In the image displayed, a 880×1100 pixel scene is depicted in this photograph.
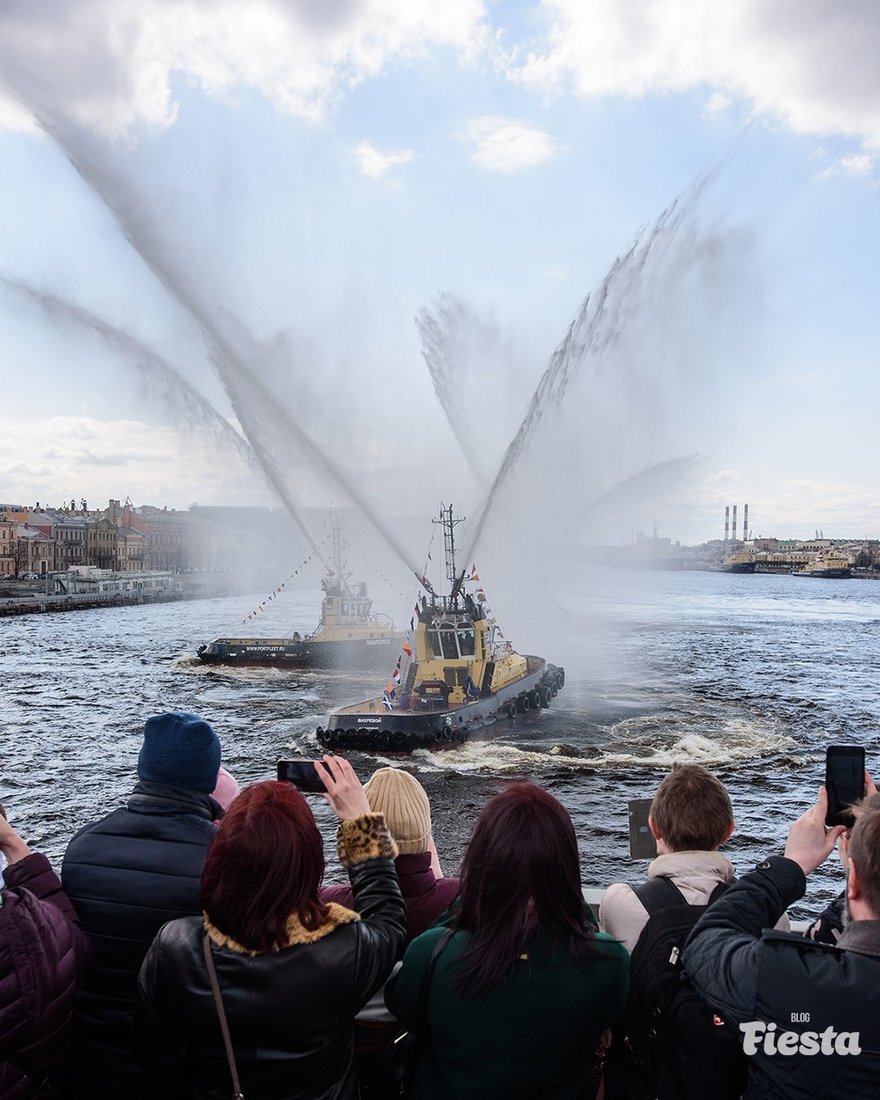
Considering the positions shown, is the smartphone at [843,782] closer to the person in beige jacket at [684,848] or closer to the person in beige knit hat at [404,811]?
the person in beige jacket at [684,848]

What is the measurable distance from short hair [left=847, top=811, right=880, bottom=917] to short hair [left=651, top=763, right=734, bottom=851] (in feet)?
2.61

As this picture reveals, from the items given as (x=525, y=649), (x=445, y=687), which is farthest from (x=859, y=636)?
(x=445, y=687)

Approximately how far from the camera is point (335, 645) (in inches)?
2003

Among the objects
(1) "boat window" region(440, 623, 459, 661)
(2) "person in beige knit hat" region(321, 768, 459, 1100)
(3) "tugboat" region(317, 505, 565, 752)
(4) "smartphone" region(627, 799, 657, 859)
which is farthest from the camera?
(1) "boat window" region(440, 623, 459, 661)

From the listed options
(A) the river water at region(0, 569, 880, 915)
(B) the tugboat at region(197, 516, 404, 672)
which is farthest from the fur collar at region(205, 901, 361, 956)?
(B) the tugboat at region(197, 516, 404, 672)

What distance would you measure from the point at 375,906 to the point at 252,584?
182 metres

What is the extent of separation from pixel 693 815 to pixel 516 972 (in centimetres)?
99

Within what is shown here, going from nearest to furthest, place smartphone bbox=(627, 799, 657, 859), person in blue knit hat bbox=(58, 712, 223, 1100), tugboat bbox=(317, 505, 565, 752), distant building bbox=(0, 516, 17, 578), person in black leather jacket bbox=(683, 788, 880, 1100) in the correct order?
person in black leather jacket bbox=(683, 788, 880, 1100), person in blue knit hat bbox=(58, 712, 223, 1100), smartphone bbox=(627, 799, 657, 859), tugboat bbox=(317, 505, 565, 752), distant building bbox=(0, 516, 17, 578)

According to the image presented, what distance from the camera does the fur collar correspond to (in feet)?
8.95

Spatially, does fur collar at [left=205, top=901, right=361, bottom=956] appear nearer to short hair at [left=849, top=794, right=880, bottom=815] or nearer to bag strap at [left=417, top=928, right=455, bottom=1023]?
bag strap at [left=417, top=928, right=455, bottom=1023]

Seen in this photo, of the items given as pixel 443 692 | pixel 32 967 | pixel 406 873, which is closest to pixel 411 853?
pixel 406 873

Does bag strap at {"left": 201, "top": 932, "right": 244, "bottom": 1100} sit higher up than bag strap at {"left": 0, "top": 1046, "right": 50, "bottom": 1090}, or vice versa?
bag strap at {"left": 201, "top": 932, "right": 244, "bottom": 1100}

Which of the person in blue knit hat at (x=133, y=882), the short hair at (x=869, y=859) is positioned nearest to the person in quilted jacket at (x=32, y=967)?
the person in blue knit hat at (x=133, y=882)

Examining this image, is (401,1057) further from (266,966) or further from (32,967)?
(32,967)
